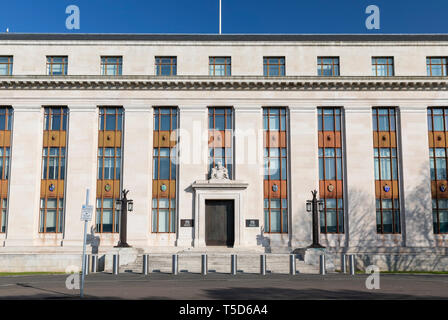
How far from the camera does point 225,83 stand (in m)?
36.2

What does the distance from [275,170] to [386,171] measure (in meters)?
8.57

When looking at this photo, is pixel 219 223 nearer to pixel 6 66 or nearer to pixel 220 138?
pixel 220 138

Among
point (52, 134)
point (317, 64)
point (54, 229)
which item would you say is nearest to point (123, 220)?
point (54, 229)

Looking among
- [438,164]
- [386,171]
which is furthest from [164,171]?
[438,164]

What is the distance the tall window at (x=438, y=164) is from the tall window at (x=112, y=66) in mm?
24664

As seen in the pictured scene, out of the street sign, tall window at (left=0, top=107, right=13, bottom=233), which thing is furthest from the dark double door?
the street sign

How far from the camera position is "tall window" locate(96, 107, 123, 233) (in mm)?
35500

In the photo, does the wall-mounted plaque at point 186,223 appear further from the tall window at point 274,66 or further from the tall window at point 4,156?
the tall window at point 4,156

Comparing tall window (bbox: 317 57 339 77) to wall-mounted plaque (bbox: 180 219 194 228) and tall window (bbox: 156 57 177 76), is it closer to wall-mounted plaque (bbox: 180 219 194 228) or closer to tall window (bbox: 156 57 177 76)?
tall window (bbox: 156 57 177 76)

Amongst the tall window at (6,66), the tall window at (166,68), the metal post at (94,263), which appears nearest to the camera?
the metal post at (94,263)

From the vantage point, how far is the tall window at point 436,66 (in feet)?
122

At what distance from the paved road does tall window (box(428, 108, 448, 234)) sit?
14.5m

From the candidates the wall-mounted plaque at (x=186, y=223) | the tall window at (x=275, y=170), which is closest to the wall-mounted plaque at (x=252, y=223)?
the tall window at (x=275, y=170)

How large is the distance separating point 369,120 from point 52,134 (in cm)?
2461
